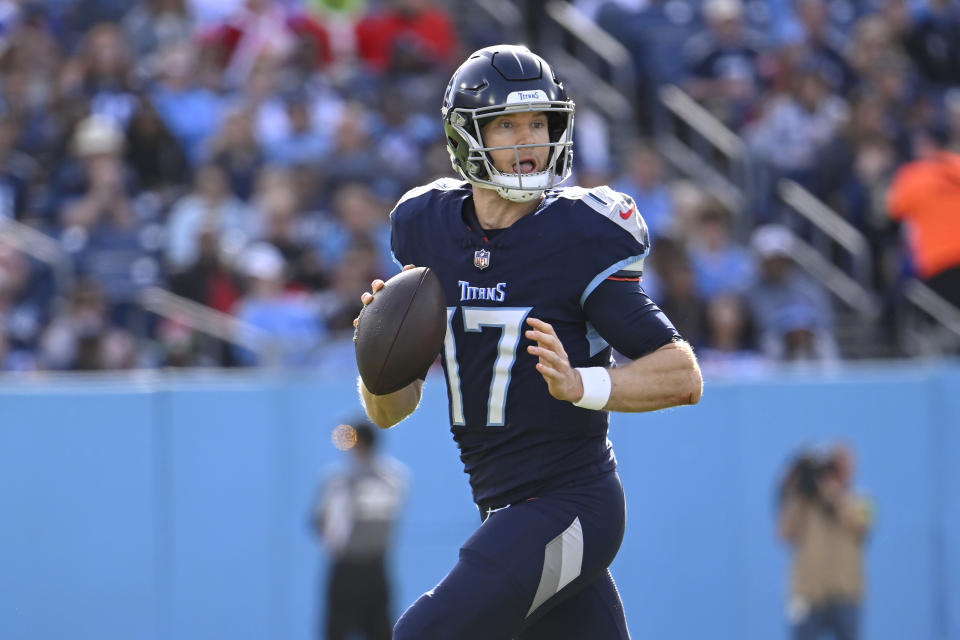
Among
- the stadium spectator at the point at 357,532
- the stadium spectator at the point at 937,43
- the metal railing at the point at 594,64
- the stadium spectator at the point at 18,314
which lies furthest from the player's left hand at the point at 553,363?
the stadium spectator at the point at 937,43

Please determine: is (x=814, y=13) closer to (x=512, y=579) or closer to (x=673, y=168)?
(x=673, y=168)

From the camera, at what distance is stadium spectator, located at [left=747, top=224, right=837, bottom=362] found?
8266 mm

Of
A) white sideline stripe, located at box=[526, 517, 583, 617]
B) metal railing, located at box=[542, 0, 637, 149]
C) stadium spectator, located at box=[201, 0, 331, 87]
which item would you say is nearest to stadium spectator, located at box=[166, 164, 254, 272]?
stadium spectator, located at box=[201, 0, 331, 87]

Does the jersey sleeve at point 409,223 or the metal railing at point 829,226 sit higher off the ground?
the metal railing at point 829,226

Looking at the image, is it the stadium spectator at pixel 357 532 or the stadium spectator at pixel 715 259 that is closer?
the stadium spectator at pixel 357 532

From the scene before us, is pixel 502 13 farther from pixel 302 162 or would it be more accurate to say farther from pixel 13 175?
pixel 13 175

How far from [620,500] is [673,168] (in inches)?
276

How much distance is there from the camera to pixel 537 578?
3344 mm

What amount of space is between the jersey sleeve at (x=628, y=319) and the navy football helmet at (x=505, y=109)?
0.32 m

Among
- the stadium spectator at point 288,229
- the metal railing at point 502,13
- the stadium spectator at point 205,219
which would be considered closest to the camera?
the stadium spectator at point 205,219

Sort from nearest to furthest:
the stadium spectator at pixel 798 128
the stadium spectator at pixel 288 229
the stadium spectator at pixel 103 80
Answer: the stadium spectator at pixel 288 229
the stadium spectator at pixel 103 80
the stadium spectator at pixel 798 128

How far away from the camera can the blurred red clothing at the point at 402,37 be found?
9961 millimetres

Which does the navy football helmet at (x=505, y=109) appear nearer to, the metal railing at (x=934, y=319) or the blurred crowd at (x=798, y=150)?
the blurred crowd at (x=798, y=150)

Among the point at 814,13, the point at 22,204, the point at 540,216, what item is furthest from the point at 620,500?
the point at 814,13
